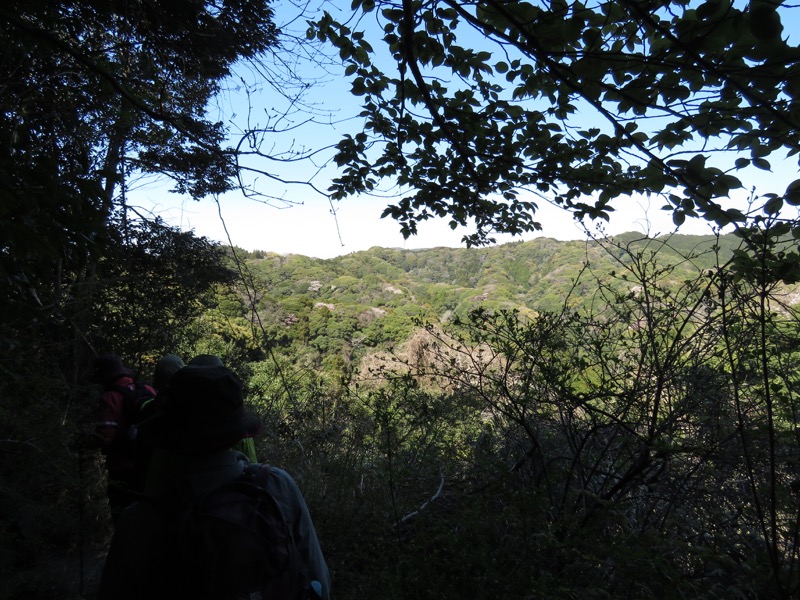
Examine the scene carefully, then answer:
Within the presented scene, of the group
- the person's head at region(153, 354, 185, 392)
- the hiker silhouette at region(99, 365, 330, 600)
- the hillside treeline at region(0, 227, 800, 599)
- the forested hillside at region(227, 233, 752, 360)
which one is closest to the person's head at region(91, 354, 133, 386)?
the hillside treeline at region(0, 227, 800, 599)

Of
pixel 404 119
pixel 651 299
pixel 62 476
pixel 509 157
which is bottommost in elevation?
pixel 62 476

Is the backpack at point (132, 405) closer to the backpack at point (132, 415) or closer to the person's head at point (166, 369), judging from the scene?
the backpack at point (132, 415)

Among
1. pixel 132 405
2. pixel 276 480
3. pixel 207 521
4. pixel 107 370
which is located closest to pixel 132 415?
pixel 132 405

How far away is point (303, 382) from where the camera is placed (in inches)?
278

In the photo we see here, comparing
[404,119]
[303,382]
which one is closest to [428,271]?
[303,382]

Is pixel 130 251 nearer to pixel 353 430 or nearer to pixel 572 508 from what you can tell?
pixel 353 430

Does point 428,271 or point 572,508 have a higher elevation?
point 428,271

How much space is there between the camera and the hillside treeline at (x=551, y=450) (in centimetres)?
235

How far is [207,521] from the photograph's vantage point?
3.75 ft

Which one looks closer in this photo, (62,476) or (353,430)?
(62,476)

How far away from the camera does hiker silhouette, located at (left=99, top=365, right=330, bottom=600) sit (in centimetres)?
111

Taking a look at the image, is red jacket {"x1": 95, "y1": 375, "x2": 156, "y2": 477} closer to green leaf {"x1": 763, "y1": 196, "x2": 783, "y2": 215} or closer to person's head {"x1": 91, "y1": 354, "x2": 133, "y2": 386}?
person's head {"x1": 91, "y1": 354, "x2": 133, "y2": 386}

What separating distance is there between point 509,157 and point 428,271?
58.9 metres

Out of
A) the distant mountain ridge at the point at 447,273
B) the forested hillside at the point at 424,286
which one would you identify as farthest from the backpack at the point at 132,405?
the distant mountain ridge at the point at 447,273
